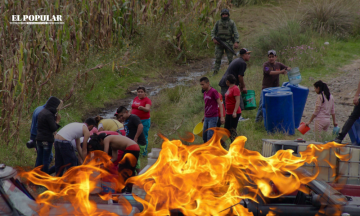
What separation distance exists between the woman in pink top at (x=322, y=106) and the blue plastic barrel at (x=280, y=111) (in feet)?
1.91

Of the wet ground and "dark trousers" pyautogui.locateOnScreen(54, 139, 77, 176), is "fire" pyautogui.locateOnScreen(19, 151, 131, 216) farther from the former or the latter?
the wet ground

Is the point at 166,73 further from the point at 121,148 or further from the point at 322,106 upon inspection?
the point at 121,148

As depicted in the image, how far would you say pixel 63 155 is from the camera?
23.3 ft

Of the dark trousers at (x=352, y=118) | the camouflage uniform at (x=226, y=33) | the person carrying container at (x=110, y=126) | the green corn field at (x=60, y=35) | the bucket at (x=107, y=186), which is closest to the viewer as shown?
the bucket at (x=107, y=186)

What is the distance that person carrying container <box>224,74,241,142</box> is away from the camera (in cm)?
799

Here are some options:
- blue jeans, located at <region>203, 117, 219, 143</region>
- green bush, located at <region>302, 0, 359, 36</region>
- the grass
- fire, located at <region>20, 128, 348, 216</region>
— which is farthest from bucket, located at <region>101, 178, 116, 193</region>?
green bush, located at <region>302, 0, 359, 36</region>

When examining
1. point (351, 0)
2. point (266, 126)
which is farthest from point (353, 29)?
point (266, 126)

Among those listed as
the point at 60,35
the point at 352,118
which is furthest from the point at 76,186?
the point at 60,35

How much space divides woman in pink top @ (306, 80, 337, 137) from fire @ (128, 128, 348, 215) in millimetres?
2475

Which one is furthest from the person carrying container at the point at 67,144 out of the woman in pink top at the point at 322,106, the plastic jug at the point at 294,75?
the plastic jug at the point at 294,75

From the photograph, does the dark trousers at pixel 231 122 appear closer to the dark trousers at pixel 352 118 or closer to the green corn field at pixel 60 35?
the dark trousers at pixel 352 118

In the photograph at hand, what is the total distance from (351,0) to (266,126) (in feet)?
37.8

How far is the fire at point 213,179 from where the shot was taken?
455cm

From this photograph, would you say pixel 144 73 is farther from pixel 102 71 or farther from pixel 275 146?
pixel 275 146
